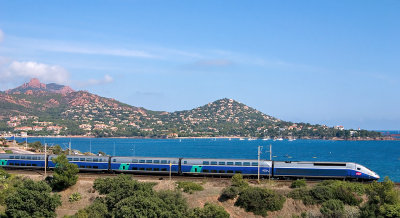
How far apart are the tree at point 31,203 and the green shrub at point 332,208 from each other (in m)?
23.4

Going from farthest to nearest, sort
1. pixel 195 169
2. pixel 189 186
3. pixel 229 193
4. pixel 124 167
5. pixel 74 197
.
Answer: pixel 124 167 → pixel 195 169 → pixel 74 197 → pixel 189 186 → pixel 229 193

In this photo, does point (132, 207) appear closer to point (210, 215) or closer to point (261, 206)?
point (210, 215)

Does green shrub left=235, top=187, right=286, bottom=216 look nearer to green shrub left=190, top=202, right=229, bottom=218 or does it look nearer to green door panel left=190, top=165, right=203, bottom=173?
green shrub left=190, top=202, right=229, bottom=218

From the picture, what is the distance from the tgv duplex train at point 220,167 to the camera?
153 feet

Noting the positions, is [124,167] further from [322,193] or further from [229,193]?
[322,193]

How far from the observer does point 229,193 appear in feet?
131

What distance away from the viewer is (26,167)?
57.2 metres

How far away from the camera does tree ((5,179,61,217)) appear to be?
35469mm

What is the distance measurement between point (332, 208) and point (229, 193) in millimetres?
9263

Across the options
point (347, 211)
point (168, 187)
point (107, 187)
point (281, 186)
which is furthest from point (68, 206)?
point (347, 211)

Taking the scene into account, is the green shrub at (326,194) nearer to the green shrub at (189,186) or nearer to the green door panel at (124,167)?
the green shrub at (189,186)

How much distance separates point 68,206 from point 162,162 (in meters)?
12.6

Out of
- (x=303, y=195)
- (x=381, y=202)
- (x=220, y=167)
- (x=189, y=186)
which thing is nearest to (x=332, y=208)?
(x=303, y=195)

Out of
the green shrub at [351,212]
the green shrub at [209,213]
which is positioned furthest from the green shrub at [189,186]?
the green shrub at [351,212]
